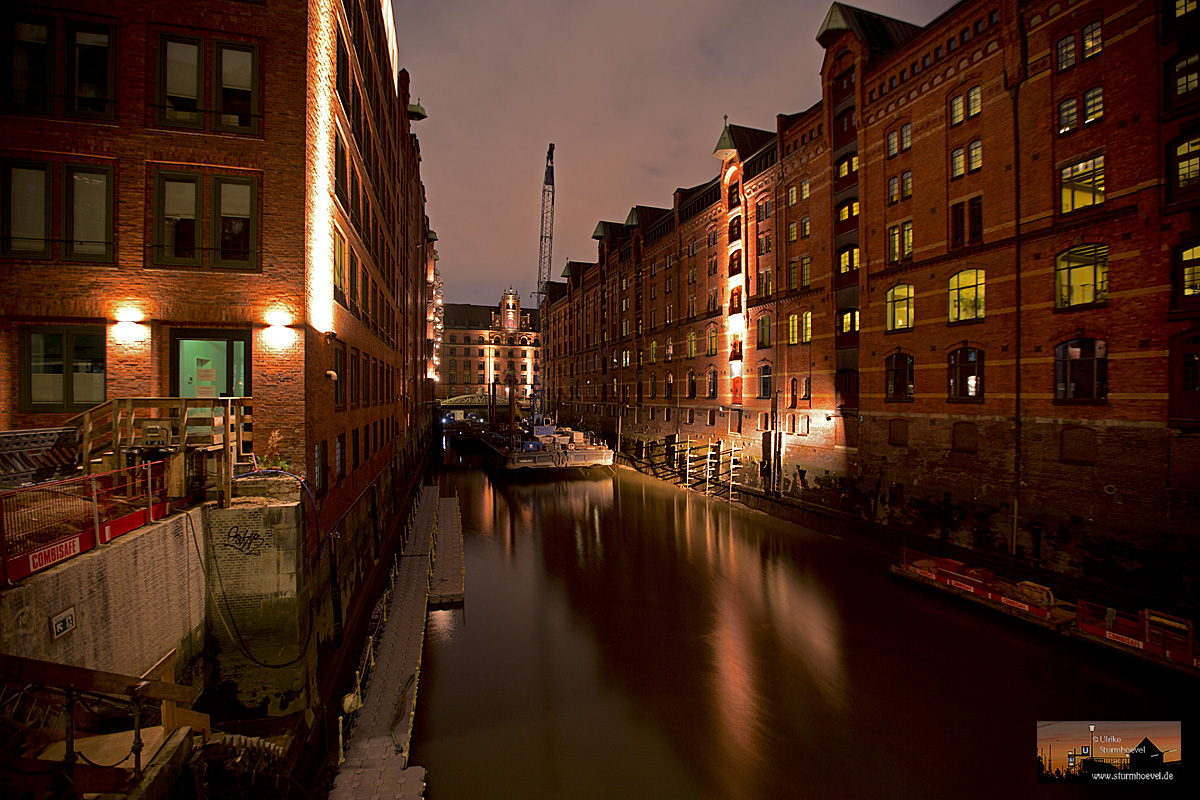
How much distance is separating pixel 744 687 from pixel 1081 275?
1583 cm

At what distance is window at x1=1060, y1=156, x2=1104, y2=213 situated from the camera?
15711 mm

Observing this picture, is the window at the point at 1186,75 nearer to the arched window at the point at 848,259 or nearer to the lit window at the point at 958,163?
the lit window at the point at 958,163

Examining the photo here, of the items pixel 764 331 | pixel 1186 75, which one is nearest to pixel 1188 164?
pixel 1186 75

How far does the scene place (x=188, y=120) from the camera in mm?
10625

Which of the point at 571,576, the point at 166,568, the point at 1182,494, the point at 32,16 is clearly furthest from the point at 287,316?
the point at 1182,494

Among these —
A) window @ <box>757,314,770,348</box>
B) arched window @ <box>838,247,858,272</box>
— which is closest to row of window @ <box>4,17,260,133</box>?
arched window @ <box>838,247,858,272</box>

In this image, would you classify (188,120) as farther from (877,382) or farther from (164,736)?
(877,382)

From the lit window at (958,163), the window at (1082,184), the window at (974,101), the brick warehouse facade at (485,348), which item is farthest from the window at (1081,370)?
the brick warehouse facade at (485,348)

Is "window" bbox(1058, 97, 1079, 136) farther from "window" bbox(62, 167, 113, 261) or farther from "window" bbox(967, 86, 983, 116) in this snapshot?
"window" bbox(62, 167, 113, 261)

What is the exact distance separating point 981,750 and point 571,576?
513 inches

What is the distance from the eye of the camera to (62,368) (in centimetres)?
1048

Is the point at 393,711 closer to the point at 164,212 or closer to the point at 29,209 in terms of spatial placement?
the point at 164,212

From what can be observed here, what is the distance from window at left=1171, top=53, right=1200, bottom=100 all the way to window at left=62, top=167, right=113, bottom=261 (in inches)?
987

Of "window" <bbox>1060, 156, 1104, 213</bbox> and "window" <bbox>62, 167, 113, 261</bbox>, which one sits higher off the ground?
"window" <bbox>1060, 156, 1104, 213</bbox>
